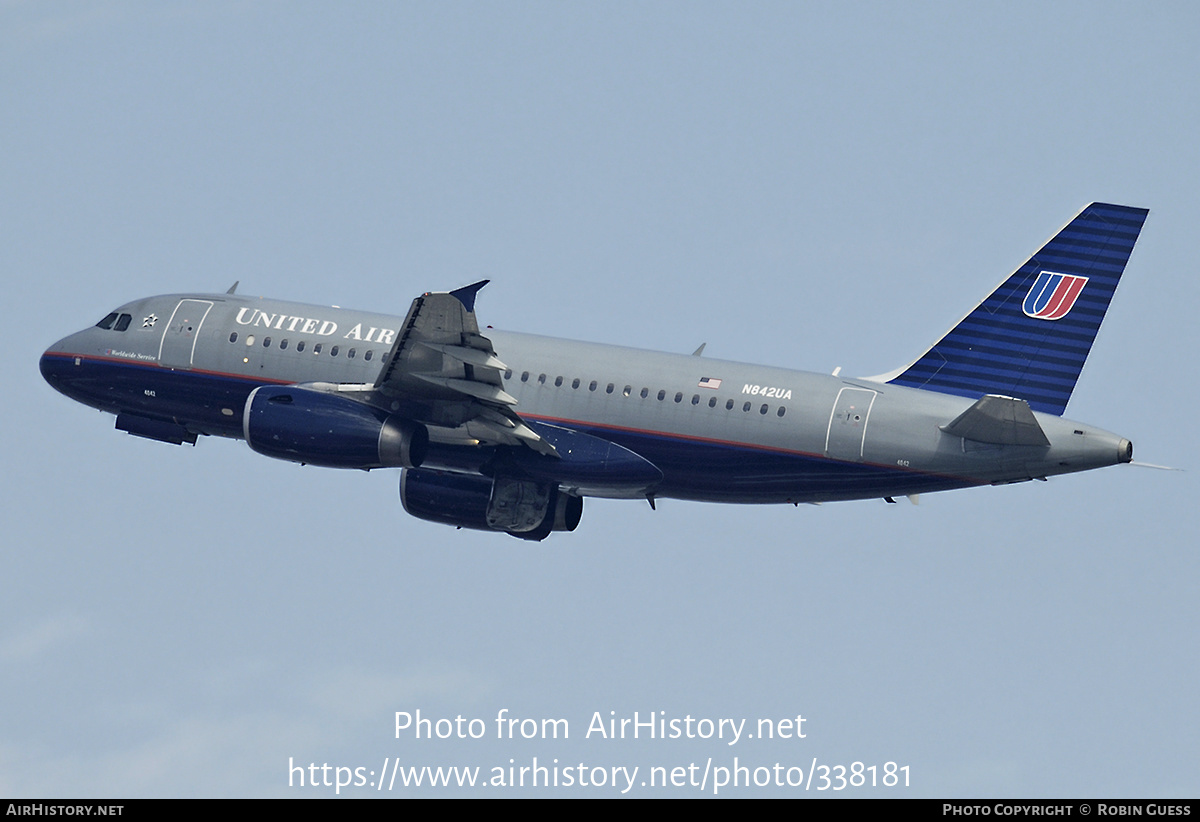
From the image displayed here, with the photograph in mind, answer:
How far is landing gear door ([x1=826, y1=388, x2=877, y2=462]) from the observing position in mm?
49094

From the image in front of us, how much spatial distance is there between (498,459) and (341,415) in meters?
4.45

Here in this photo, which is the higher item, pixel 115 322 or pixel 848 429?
pixel 115 322

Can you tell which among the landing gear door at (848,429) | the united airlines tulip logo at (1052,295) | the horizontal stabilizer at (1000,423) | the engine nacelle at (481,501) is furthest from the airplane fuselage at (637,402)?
the united airlines tulip logo at (1052,295)

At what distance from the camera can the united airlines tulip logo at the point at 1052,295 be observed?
A: 1961 inches

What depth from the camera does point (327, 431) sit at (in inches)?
1954

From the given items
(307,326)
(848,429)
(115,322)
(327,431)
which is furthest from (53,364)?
(848,429)

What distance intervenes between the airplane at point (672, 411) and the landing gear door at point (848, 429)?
0.04 meters

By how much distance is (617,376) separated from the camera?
5141 cm

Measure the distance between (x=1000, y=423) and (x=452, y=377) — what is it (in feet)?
45.1

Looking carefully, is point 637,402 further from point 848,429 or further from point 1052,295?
point 1052,295

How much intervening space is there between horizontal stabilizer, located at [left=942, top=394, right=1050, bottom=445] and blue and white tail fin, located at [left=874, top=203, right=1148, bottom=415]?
5.93 feet

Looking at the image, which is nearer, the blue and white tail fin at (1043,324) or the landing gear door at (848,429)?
the landing gear door at (848,429)

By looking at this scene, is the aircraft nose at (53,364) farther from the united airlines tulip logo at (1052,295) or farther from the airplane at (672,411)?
the united airlines tulip logo at (1052,295)

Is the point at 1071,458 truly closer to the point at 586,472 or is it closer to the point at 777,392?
the point at 777,392
